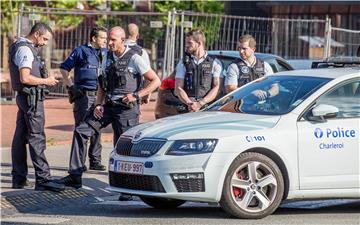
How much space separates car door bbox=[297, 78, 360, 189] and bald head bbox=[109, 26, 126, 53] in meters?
2.39

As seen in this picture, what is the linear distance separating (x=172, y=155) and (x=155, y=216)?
2.60 feet

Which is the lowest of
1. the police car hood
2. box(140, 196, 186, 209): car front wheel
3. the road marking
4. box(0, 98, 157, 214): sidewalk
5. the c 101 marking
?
box(0, 98, 157, 214): sidewalk

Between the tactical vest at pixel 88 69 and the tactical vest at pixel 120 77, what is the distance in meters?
1.26

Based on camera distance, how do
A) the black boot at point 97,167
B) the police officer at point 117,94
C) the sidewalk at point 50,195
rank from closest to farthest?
1. the sidewalk at point 50,195
2. the police officer at point 117,94
3. the black boot at point 97,167

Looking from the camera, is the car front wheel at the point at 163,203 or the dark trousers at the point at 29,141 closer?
the car front wheel at the point at 163,203

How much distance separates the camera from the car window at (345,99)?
9406 millimetres

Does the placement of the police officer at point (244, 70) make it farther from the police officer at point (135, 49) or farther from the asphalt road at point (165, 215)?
the asphalt road at point (165, 215)

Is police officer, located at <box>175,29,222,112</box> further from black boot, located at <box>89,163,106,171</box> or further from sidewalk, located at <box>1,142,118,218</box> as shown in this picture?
black boot, located at <box>89,163,106,171</box>

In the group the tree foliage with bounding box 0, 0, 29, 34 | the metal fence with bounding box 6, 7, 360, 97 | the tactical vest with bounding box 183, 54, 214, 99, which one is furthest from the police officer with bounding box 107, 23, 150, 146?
the tree foliage with bounding box 0, 0, 29, 34

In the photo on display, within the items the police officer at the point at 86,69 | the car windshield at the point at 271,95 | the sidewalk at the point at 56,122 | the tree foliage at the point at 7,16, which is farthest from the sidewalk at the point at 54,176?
the tree foliage at the point at 7,16

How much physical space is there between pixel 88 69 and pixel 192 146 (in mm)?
3441

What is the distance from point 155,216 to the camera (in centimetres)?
939

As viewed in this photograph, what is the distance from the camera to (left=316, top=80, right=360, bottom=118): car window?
30.9 feet

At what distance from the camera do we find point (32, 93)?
412 inches
